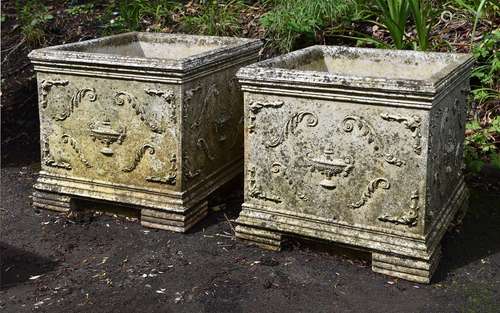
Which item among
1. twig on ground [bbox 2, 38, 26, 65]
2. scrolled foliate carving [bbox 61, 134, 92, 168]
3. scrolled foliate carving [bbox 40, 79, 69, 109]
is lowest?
scrolled foliate carving [bbox 61, 134, 92, 168]

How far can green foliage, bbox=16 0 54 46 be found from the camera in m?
6.83

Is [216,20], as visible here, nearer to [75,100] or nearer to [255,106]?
[75,100]

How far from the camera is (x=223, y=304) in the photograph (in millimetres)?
3070

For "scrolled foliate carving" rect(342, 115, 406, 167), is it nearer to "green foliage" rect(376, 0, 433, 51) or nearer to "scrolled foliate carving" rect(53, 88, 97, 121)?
"scrolled foliate carving" rect(53, 88, 97, 121)

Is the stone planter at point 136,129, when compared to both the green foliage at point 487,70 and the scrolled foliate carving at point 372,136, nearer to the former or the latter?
the scrolled foliate carving at point 372,136

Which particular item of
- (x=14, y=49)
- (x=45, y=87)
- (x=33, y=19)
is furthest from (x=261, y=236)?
(x=33, y=19)

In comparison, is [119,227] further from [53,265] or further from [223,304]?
[223,304]

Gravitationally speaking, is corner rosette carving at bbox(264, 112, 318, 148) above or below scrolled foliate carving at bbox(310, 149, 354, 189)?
above

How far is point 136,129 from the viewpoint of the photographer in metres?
3.81

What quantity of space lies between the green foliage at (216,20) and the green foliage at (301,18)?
443 millimetres

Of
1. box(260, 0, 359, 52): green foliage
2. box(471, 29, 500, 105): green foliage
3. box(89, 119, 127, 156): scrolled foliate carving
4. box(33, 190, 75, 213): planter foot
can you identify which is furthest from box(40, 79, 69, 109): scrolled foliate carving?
box(471, 29, 500, 105): green foliage

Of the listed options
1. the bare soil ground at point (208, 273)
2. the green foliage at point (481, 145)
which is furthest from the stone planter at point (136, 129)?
the green foliage at point (481, 145)

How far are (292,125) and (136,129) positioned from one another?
3.03ft

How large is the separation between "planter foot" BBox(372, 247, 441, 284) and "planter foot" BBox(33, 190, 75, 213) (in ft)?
5.99
